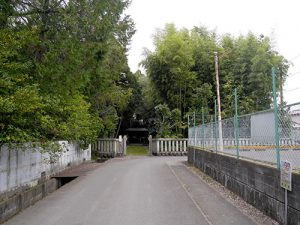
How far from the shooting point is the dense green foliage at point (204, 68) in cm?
2291

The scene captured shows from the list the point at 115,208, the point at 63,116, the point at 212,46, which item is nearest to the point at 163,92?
the point at 212,46

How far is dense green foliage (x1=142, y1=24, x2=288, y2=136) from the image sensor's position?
75.2ft

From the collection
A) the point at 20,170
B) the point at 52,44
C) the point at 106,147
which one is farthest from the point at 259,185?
the point at 106,147

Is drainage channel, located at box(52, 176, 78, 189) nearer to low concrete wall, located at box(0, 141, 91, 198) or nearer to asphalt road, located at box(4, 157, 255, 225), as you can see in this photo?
low concrete wall, located at box(0, 141, 91, 198)

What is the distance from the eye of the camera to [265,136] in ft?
22.0

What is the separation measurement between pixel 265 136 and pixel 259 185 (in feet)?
3.20

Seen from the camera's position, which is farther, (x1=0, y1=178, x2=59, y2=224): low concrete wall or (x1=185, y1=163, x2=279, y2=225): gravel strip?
(x1=0, y1=178, x2=59, y2=224): low concrete wall

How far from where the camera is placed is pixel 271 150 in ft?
20.6

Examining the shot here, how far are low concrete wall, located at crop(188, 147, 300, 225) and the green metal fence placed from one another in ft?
0.74

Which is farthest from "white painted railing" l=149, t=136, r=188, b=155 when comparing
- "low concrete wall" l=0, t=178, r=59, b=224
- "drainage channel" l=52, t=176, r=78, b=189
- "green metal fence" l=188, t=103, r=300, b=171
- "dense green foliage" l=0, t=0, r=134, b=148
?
"dense green foliage" l=0, t=0, r=134, b=148

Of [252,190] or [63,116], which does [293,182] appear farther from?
[63,116]

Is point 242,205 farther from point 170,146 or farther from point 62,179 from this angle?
point 170,146

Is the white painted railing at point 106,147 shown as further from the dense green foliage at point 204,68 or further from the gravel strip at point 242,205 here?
the gravel strip at point 242,205

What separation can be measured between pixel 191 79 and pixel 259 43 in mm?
5700
